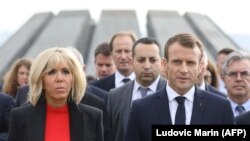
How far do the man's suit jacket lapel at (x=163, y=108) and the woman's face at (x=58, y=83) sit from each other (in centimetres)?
72

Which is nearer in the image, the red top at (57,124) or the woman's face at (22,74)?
the red top at (57,124)

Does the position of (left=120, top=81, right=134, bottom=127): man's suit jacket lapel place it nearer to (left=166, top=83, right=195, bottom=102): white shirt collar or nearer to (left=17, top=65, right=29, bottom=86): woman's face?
(left=166, top=83, right=195, bottom=102): white shirt collar

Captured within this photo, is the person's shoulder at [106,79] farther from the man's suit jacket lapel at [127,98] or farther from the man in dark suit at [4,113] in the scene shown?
the man in dark suit at [4,113]

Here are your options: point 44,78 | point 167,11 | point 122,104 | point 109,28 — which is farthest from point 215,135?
point 167,11

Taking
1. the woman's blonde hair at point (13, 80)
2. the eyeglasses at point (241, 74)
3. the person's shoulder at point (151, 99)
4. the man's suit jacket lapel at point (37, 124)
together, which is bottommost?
the man's suit jacket lapel at point (37, 124)

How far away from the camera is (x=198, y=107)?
448 cm

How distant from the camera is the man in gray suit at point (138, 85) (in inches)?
250

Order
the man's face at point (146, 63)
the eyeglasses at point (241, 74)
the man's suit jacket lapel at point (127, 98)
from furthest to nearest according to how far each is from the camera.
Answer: the man's face at point (146, 63) → the eyeglasses at point (241, 74) → the man's suit jacket lapel at point (127, 98)

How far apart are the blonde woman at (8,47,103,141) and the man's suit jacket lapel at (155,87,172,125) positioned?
591mm

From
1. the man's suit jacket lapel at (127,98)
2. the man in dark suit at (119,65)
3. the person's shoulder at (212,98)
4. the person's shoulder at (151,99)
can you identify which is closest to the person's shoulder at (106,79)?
the man in dark suit at (119,65)

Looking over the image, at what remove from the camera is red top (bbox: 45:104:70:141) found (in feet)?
15.3

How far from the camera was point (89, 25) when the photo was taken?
87.9 ft

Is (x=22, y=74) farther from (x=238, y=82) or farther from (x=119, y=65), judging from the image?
(x=238, y=82)

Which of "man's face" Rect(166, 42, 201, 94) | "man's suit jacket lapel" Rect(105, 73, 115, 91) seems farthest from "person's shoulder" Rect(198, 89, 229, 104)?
"man's suit jacket lapel" Rect(105, 73, 115, 91)
